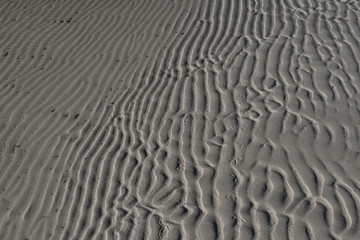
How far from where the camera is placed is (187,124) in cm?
646

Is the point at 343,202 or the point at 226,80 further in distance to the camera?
the point at 226,80

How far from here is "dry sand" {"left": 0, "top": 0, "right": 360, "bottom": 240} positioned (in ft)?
16.6

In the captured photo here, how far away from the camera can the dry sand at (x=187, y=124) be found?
5055 mm

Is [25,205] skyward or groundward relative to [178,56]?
groundward

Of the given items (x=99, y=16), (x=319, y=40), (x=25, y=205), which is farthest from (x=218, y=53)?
(x=25, y=205)

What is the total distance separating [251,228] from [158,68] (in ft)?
13.0

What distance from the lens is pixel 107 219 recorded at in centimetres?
A: 527

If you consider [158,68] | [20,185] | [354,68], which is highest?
[354,68]

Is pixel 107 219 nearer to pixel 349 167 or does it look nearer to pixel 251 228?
pixel 251 228

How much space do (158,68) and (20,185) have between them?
3088mm

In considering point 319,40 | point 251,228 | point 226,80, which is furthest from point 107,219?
point 319,40

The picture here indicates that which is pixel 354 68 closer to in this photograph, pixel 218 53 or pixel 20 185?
pixel 218 53

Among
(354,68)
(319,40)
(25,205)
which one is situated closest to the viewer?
(25,205)

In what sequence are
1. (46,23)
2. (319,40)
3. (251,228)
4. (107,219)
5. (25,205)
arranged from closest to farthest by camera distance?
(251,228) < (107,219) < (25,205) < (319,40) < (46,23)
